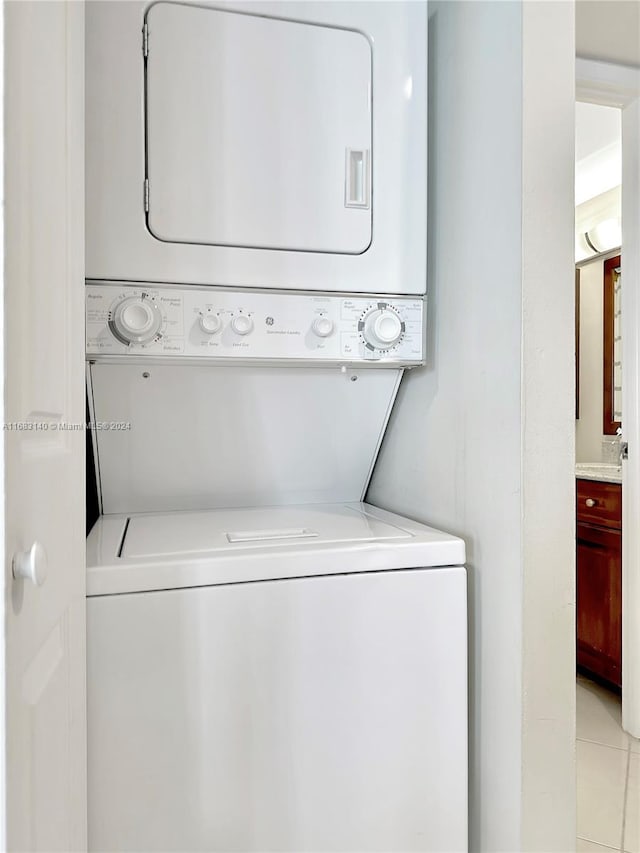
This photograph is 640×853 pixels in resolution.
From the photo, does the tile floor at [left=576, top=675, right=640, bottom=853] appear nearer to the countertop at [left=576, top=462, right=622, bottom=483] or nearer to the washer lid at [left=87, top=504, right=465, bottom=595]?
the countertop at [left=576, top=462, right=622, bottom=483]

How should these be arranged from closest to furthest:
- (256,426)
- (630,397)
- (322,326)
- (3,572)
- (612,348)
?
1. (3,572)
2. (322,326)
3. (256,426)
4. (630,397)
5. (612,348)

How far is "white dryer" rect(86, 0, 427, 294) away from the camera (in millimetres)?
1156

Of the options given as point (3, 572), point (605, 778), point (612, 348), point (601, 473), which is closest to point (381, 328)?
point (3, 572)

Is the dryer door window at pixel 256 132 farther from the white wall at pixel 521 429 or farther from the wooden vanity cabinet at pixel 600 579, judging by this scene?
the wooden vanity cabinet at pixel 600 579

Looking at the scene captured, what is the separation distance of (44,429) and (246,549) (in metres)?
0.48

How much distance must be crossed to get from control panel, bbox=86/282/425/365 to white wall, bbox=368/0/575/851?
0.60ft

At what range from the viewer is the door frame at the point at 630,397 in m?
2.31

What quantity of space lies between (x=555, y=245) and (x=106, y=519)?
3.62 feet

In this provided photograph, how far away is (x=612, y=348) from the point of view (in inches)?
126

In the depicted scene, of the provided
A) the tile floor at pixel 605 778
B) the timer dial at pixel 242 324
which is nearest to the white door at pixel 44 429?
the timer dial at pixel 242 324

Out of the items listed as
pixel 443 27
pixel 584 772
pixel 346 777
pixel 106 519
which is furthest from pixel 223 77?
pixel 584 772

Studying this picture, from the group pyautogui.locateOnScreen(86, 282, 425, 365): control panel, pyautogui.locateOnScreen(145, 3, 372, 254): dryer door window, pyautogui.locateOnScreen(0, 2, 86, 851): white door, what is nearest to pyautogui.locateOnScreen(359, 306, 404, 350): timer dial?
pyautogui.locateOnScreen(86, 282, 425, 365): control panel

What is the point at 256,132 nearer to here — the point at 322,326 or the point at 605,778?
the point at 322,326

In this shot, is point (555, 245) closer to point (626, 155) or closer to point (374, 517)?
point (374, 517)
